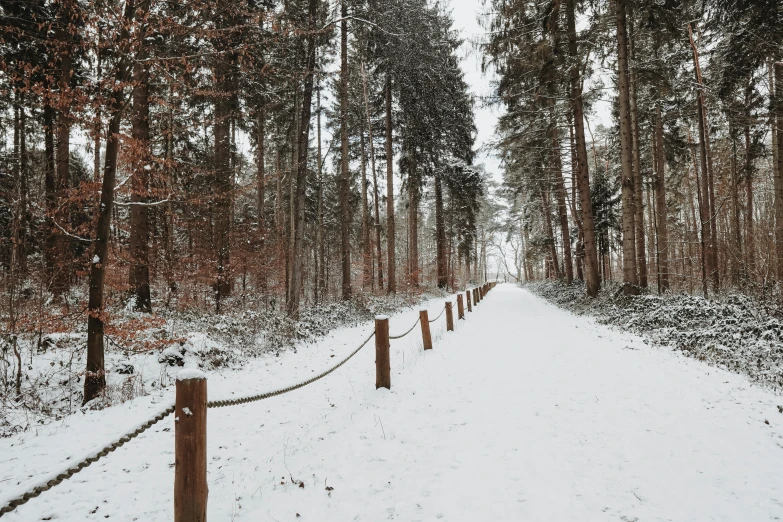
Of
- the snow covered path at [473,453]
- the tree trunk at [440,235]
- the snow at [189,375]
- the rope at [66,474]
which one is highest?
the tree trunk at [440,235]

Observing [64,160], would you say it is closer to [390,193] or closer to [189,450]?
[189,450]

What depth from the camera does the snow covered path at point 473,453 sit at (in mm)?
2852

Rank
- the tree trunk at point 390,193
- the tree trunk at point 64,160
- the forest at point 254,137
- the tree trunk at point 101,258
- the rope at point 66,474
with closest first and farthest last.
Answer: the rope at point 66,474
the tree trunk at point 64,160
the tree trunk at point 101,258
the forest at point 254,137
the tree trunk at point 390,193

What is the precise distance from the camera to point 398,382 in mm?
6250

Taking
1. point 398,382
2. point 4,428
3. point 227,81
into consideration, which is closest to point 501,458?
point 398,382

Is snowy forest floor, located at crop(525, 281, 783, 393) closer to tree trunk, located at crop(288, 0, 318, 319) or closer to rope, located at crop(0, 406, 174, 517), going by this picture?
rope, located at crop(0, 406, 174, 517)

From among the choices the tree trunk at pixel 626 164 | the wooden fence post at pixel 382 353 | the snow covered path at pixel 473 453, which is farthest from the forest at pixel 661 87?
the wooden fence post at pixel 382 353

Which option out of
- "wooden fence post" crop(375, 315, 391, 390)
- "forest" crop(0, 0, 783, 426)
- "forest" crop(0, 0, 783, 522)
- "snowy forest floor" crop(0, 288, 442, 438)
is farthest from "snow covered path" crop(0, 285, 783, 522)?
"forest" crop(0, 0, 783, 426)

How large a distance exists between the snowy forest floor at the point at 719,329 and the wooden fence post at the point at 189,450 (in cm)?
652

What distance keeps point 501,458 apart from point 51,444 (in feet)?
16.0

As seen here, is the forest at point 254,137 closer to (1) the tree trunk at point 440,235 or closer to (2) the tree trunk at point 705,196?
(2) the tree trunk at point 705,196

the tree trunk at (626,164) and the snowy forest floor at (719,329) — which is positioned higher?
the tree trunk at (626,164)

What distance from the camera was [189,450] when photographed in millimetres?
2328

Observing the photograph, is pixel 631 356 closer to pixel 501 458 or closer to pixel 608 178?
pixel 501 458
